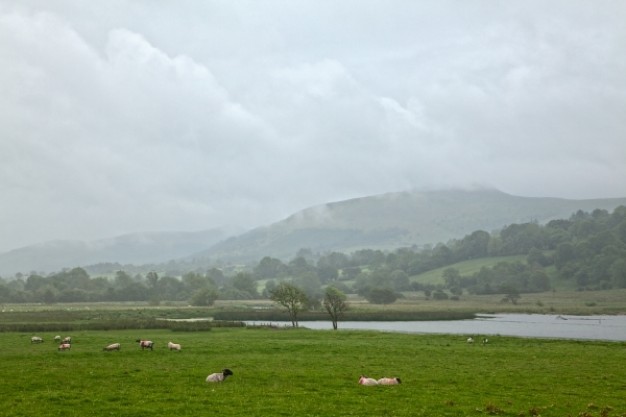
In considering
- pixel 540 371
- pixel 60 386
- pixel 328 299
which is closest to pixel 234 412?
pixel 60 386

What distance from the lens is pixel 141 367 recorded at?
3706 centimetres

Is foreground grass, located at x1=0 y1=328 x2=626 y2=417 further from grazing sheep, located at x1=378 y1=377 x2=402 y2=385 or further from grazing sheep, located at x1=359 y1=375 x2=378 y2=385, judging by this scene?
grazing sheep, located at x1=378 y1=377 x2=402 y2=385

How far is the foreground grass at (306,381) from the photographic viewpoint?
82.1 feet

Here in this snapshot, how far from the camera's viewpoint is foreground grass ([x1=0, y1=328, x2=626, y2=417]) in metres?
25.0

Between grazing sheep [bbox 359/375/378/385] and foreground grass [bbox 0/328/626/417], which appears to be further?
grazing sheep [bbox 359/375/378/385]

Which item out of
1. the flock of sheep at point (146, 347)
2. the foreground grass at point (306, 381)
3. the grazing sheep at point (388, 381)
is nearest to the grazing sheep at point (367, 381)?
the grazing sheep at point (388, 381)

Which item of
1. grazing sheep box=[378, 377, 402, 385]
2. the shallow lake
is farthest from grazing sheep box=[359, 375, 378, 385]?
the shallow lake

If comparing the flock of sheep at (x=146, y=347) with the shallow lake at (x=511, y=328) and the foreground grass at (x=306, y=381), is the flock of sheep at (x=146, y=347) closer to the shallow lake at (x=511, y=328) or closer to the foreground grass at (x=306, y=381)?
the foreground grass at (x=306, y=381)

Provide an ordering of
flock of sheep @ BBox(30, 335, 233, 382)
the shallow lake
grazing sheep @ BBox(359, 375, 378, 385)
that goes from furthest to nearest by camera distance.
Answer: the shallow lake, flock of sheep @ BBox(30, 335, 233, 382), grazing sheep @ BBox(359, 375, 378, 385)

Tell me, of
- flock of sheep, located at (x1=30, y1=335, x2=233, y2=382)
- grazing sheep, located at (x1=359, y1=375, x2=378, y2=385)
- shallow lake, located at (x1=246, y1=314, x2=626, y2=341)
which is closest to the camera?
grazing sheep, located at (x1=359, y1=375, x2=378, y2=385)

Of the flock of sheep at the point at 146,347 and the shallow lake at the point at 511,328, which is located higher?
the flock of sheep at the point at 146,347

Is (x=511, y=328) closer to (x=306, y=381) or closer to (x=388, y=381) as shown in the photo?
(x=388, y=381)

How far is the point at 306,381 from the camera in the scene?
32.5 meters

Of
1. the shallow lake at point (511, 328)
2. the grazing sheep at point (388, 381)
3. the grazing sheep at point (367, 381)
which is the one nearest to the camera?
the grazing sheep at point (367, 381)
